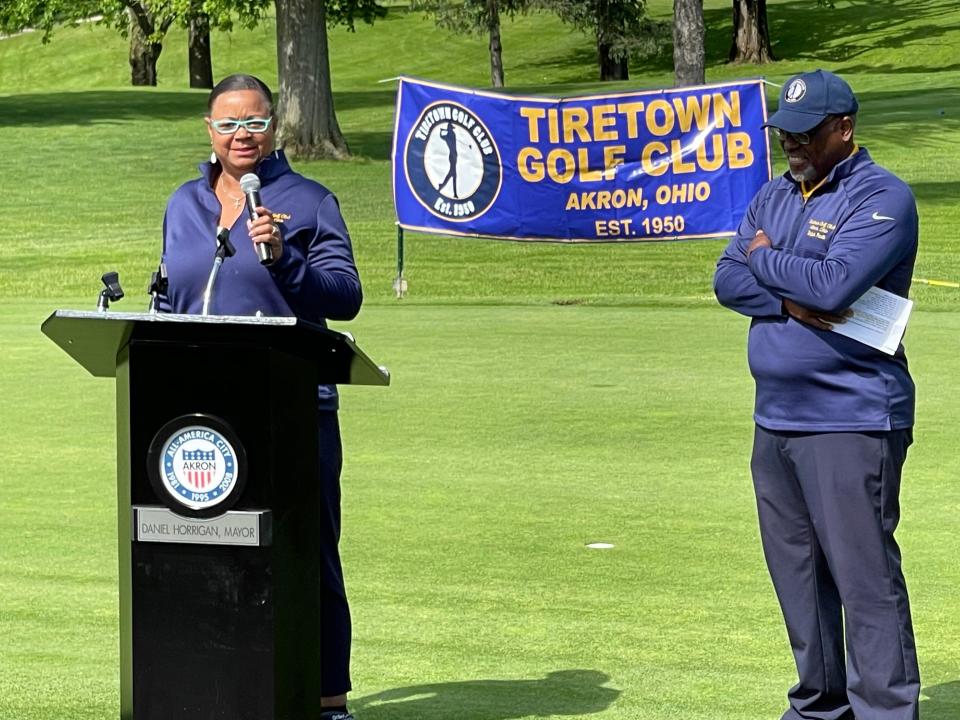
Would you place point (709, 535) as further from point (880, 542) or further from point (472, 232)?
point (472, 232)

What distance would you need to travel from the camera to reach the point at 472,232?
764 inches

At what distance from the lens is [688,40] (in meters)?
33.7

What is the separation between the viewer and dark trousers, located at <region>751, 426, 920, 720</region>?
14.9ft

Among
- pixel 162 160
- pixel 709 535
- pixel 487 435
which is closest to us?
pixel 709 535

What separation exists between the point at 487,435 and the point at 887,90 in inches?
1347

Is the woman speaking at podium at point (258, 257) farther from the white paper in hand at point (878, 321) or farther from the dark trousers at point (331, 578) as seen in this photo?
the white paper in hand at point (878, 321)

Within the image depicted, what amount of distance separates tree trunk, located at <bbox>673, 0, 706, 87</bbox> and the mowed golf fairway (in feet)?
34.5

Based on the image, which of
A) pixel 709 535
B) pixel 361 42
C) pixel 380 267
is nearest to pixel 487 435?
pixel 709 535

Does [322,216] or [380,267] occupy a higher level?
[322,216]

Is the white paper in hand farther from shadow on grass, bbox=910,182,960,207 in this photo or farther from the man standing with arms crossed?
shadow on grass, bbox=910,182,960,207

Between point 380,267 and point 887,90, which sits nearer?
point 380,267

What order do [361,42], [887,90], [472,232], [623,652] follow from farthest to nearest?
[361,42] < [887,90] < [472,232] < [623,652]

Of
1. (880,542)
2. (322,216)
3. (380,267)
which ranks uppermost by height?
(322,216)

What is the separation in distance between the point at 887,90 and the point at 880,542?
39.3m
